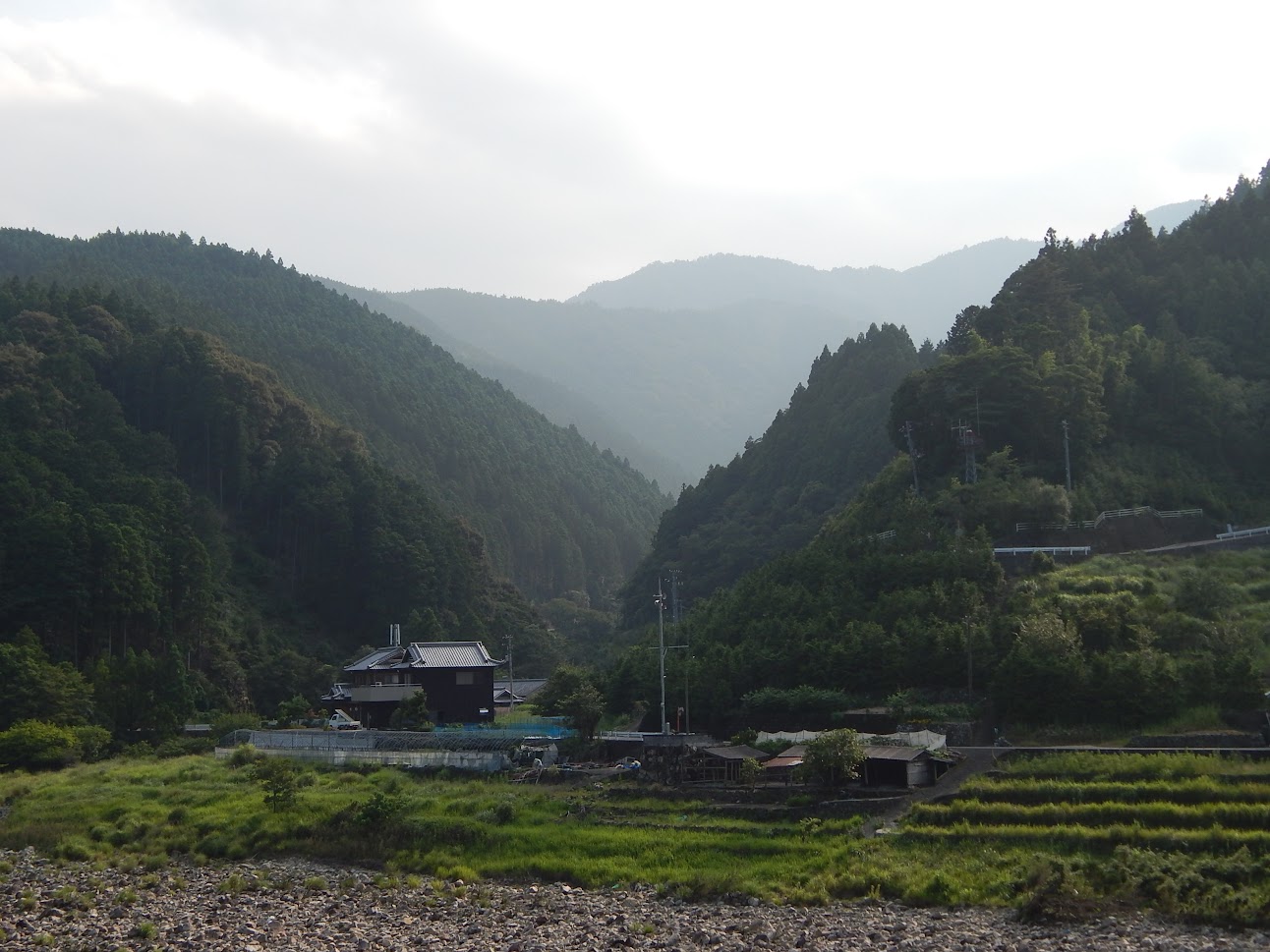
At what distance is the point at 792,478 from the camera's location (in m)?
79.6

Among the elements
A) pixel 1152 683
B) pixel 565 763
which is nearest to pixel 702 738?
pixel 565 763

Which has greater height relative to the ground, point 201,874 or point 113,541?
point 113,541

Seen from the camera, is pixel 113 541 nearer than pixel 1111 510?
No

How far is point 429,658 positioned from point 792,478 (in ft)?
106

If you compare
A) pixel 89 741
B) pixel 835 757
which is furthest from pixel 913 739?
pixel 89 741

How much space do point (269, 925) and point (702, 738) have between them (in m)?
Result: 15.0

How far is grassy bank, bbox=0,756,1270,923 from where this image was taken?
23.5 meters

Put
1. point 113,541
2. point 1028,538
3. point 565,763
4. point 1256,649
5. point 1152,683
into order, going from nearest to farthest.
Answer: point 1152,683 < point 1256,649 < point 565,763 < point 1028,538 < point 113,541

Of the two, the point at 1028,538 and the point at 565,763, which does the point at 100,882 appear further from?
the point at 1028,538

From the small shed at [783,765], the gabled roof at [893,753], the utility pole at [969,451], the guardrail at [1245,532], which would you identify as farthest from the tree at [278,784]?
the guardrail at [1245,532]

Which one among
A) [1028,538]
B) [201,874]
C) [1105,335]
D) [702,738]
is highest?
[1105,335]

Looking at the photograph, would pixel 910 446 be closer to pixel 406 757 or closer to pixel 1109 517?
pixel 1109 517

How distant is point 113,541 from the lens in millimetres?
57219

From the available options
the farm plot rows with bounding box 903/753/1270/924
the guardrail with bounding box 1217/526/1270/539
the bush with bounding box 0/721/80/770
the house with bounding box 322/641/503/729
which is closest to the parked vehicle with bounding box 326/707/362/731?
the house with bounding box 322/641/503/729
